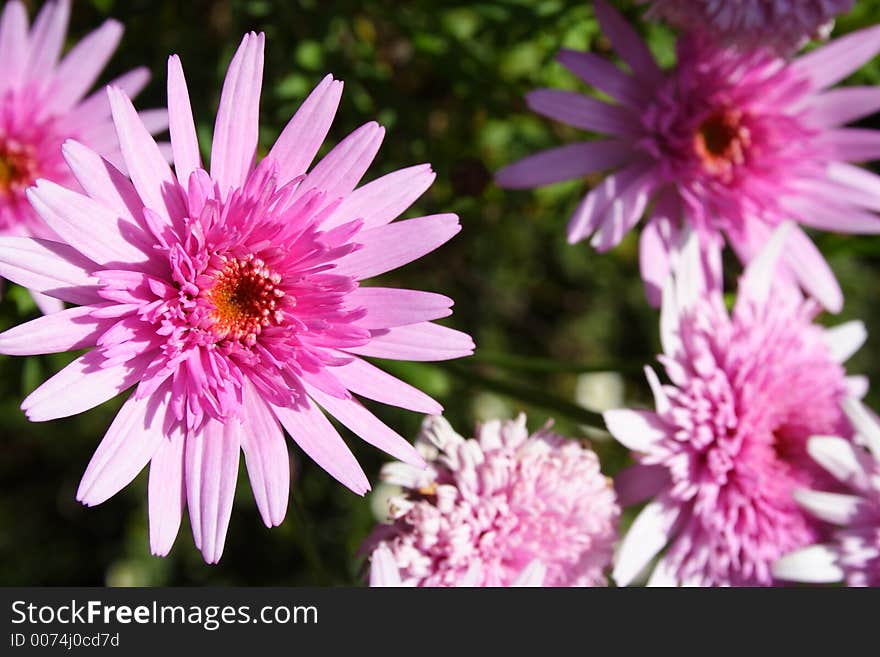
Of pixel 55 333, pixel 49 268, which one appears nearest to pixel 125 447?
pixel 55 333

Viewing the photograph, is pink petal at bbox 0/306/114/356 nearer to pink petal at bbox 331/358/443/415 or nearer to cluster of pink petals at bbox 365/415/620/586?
pink petal at bbox 331/358/443/415

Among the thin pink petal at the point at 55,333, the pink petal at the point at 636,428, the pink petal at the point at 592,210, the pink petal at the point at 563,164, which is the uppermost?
the pink petal at the point at 563,164

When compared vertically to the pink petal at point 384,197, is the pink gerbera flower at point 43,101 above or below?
above

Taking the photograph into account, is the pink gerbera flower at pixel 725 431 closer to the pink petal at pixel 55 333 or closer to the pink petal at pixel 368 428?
the pink petal at pixel 368 428

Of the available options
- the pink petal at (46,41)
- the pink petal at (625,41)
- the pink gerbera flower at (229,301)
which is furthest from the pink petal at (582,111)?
the pink petal at (46,41)

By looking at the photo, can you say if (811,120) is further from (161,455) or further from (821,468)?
(161,455)

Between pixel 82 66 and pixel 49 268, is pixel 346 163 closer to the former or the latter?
pixel 49 268

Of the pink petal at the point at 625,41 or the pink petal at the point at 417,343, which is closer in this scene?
the pink petal at the point at 417,343

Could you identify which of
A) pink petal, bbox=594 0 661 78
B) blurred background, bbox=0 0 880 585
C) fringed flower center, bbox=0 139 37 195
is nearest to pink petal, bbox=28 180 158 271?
blurred background, bbox=0 0 880 585
